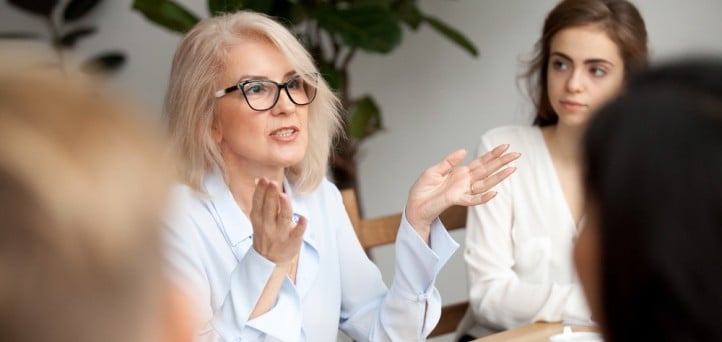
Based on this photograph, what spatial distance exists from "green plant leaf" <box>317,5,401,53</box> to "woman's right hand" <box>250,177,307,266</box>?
1547 mm

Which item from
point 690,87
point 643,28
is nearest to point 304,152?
point 643,28

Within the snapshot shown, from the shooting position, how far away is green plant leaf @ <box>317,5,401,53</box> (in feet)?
10.2

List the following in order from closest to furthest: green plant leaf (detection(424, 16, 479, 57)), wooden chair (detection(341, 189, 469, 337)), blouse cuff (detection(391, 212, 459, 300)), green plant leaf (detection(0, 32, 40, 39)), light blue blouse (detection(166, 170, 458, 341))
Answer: light blue blouse (detection(166, 170, 458, 341)), blouse cuff (detection(391, 212, 459, 300)), wooden chair (detection(341, 189, 469, 337)), green plant leaf (detection(424, 16, 479, 57)), green plant leaf (detection(0, 32, 40, 39))

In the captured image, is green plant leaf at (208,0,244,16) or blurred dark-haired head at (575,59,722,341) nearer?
blurred dark-haired head at (575,59,722,341)

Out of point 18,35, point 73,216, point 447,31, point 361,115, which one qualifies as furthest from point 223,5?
point 73,216

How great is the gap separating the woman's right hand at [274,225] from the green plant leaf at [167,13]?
1540 mm

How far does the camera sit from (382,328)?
188 centimetres

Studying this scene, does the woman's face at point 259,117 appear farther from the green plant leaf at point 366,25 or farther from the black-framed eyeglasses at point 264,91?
the green plant leaf at point 366,25

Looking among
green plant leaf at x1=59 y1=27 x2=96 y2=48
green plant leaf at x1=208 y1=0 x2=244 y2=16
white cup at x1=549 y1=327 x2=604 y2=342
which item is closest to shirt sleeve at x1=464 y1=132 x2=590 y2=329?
white cup at x1=549 y1=327 x2=604 y2=342

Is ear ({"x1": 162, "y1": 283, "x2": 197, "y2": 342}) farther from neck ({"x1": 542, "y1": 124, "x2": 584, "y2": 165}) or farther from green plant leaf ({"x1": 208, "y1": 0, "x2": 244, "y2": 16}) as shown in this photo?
green plant leaf ({"x1": 208, "y1": 0, "x2": 244, "y2": 16})

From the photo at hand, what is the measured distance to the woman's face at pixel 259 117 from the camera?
1.92 m

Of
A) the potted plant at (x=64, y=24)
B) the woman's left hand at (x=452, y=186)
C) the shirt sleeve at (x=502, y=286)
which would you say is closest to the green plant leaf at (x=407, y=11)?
the potted plant at (x=64, y=24)

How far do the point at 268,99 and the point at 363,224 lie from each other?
447 millimetres

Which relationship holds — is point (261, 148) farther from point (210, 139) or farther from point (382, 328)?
point (382, 328)
